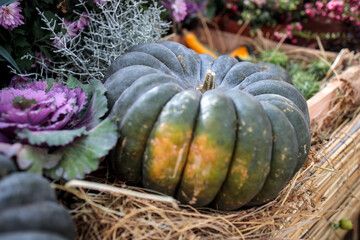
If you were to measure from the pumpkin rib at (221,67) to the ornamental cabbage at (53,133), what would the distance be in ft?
1.87

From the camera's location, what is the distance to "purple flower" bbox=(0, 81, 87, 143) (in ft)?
3.52

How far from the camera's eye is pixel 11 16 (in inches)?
54.6

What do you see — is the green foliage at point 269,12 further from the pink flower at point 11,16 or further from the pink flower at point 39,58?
the pink flower at point 11,16

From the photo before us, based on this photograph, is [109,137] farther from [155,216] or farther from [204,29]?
[204,29]

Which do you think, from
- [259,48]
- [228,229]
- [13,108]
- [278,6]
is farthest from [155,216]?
[278,6]

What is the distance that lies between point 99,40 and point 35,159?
0.94 m

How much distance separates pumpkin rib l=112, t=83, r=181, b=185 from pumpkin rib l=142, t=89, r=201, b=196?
28 mm

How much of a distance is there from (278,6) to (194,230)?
8.98 ft

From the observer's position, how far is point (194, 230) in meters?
1.16

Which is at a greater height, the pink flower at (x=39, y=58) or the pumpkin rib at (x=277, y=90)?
the pumpkin rib at (x=277, y=90)

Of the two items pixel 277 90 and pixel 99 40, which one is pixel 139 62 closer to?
pixel 99 40

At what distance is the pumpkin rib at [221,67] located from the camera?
61.0 inches

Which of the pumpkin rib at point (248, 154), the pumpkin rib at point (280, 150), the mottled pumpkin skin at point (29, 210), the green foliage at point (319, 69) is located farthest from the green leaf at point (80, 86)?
the green foliage at point (319, 69)

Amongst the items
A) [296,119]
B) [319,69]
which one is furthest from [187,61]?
[319,69]
